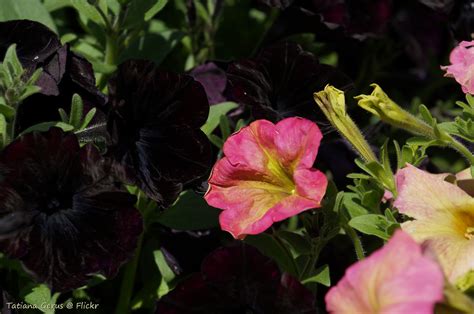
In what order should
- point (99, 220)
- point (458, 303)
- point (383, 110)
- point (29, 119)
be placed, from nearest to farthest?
point (458, 303) → point (383, 110) → point (99, 220) → point (29, 119)

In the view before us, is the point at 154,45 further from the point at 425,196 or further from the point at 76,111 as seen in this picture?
the point at 425,196

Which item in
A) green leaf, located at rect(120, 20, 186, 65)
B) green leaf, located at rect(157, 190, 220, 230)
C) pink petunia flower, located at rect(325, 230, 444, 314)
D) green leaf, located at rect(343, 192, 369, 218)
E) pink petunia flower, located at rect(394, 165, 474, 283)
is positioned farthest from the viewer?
green leaf, located at rect(120, 20, 186, 65)

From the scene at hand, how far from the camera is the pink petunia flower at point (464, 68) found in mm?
989

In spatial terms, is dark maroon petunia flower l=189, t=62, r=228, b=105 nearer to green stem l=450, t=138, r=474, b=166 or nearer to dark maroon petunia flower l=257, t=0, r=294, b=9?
dark maroon petunia flower l=257, t=0, r=294, b=9

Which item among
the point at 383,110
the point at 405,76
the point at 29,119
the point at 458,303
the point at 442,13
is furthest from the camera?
the point at 405,76

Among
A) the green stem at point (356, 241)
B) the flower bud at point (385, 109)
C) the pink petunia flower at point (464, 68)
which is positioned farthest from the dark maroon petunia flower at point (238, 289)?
the pink petunia flower at point (464, 68)

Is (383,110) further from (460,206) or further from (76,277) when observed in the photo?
(76,277)

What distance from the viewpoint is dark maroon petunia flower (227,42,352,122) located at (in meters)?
1.12

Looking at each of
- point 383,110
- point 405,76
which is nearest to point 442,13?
point 405,76

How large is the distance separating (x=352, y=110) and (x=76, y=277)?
0.72 metres

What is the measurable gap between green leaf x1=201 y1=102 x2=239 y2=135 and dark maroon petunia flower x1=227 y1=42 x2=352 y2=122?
5cm

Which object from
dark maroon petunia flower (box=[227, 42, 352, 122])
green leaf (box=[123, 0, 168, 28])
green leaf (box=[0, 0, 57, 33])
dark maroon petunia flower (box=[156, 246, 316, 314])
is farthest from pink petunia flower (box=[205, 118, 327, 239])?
green leaf (box=[0, 0, 57, 33])

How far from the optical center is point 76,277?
0.95 meters

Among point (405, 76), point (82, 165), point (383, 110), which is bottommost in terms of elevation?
point (405, 76)
